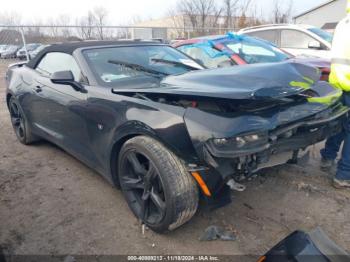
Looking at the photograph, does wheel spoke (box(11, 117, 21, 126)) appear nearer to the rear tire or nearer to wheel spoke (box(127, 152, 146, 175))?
the rear tire

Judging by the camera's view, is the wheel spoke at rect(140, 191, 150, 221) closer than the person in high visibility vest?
Yes

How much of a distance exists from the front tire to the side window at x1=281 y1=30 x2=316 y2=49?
5865mm

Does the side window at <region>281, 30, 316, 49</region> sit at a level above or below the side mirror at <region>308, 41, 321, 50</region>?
above

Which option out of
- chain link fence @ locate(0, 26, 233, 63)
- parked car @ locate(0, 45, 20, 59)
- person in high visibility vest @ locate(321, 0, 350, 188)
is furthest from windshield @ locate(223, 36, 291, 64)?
parked car @ locate(0, 45, 20, 59)

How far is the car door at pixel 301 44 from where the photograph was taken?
6.68 metres

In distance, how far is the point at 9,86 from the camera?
474cm

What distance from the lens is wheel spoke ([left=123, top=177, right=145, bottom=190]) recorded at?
268 cm

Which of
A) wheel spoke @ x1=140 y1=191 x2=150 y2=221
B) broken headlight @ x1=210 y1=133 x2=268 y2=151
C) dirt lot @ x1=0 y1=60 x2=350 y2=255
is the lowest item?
dirt lot @ x1=0 y1=60 x2=350 y2=255

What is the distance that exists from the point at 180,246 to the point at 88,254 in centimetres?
70

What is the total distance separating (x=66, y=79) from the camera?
121 inches

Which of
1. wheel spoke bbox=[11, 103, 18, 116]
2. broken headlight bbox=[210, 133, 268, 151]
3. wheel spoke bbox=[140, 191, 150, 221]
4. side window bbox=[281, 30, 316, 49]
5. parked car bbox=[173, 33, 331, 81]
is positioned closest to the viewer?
broken headlight bbox=[210, 133, 268, 151]

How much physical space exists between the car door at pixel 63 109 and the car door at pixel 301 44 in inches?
200

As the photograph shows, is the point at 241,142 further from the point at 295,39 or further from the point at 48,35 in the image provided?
the point at 48,35

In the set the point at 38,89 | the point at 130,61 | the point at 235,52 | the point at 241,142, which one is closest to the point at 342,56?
the point at 241,142
